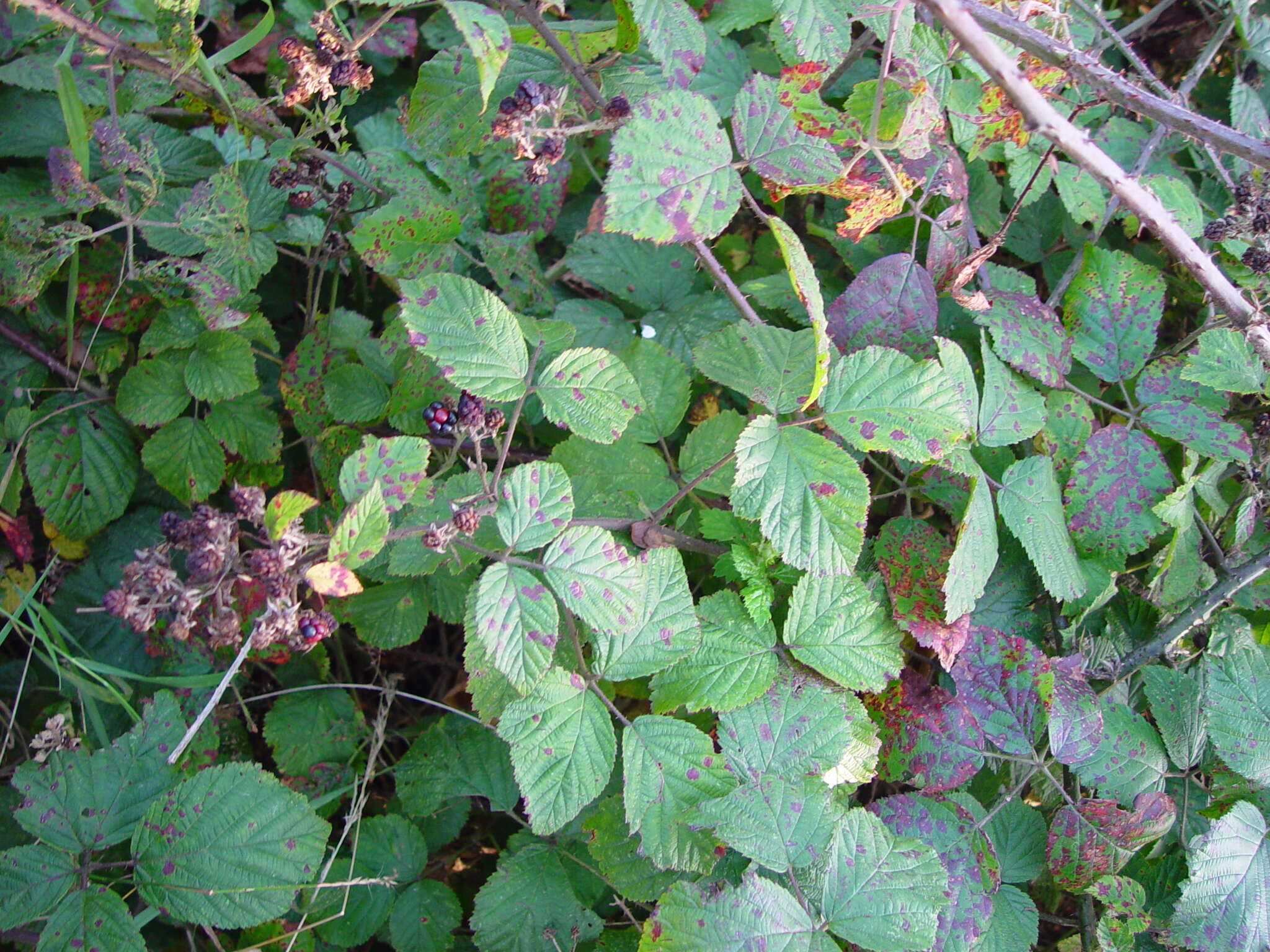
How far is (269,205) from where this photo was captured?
1925 millimetres

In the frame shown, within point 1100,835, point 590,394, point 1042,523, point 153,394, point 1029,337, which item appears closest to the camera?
point 590,394

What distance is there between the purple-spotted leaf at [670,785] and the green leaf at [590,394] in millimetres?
527

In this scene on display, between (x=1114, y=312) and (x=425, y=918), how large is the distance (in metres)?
2.03

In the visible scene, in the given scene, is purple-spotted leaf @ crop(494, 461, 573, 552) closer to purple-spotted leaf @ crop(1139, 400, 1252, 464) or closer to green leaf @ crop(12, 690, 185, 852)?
green leaf @ crop(12, 690, 185, 852)

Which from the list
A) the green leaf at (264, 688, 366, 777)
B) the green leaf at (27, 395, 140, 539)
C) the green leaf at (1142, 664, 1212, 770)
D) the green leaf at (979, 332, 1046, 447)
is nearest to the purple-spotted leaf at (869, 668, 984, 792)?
the green leaf at (1142, 664, 1212, 770)

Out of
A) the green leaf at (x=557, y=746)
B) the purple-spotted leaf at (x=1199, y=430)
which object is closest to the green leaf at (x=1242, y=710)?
the purple-spotted leaf at (x=1199, y=430)

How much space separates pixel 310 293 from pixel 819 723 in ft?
5.00

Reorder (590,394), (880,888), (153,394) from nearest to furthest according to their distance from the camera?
(880,888)
(590,394)
(153,394)

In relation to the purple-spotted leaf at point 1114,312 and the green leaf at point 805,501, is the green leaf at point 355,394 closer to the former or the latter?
the green leaf at point 805,501

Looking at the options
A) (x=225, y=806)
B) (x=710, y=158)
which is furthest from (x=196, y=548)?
(x=710, y=158)

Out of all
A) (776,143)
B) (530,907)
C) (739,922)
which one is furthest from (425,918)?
(776,143)

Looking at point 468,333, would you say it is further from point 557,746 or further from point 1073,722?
point 1073,722

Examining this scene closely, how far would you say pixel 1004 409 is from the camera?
1747mm

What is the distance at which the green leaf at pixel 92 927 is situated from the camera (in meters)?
1.45
